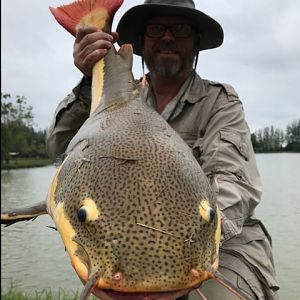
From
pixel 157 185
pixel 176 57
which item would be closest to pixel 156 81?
pixel 176 57

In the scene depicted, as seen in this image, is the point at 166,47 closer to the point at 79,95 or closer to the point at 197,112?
the point at 197,112

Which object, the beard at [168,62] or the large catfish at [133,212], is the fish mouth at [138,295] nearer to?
the large catfish at [133,212]

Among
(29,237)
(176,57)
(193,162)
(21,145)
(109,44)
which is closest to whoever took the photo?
(193,162)

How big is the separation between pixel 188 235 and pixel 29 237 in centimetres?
1574

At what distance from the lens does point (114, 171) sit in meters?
2.40

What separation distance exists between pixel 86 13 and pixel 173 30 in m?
0.90

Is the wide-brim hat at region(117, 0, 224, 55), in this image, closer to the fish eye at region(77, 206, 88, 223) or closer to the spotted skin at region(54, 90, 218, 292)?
the spotted skin at region(54, 90, 218, 292)

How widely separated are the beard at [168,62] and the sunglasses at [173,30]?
0.37 ft

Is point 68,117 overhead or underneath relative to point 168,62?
underneath

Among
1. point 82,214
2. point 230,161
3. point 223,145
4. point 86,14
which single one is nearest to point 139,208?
point 82,214

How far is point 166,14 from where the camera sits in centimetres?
465

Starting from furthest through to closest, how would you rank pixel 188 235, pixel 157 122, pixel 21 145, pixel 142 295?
pixel 21 145 < pixel 157 122 < pixel 188 235 < pixel 142 295

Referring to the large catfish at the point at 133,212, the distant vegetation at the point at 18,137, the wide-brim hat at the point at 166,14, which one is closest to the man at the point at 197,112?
the wide-brim hat at the point at 166,14

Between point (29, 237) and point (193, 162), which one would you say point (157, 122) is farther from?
point (29, 237)
